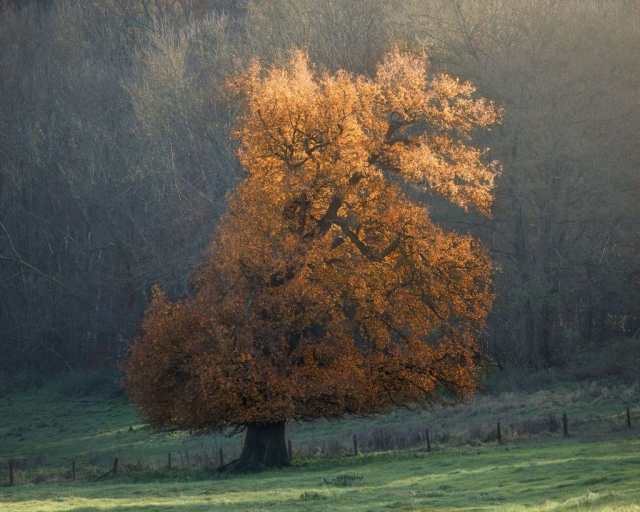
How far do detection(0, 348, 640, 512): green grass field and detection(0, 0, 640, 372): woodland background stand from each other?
656 cm

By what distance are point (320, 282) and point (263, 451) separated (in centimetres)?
682

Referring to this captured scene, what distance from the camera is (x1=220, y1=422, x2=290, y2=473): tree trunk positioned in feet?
104

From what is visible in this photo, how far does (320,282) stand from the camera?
29906 mm

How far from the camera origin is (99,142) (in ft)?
225

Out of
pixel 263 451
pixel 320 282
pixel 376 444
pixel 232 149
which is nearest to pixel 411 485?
pixel 320 282

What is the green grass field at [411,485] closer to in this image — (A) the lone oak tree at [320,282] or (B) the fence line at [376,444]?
(B) the fence line at [376,444]

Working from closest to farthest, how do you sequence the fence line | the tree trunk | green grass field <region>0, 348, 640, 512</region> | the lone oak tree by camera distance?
1. green grass field <region>0, 348, 640, 512</region>
2. the lone oak tree
3. the tree trunk
4. the fence line

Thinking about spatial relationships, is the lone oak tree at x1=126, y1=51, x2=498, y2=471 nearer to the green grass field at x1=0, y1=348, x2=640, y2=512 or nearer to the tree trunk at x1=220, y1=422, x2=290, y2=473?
the tree trunk at x1=220, y1=422, x2=290, y2=473

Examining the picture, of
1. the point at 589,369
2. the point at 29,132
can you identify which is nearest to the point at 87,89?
the point at 29,132

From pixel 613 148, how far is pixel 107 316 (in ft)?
139

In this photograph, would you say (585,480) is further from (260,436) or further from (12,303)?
(12,303)

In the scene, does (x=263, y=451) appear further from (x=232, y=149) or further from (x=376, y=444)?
(x=232, y=149)

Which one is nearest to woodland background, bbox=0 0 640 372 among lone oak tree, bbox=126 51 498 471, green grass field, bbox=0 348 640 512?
green grass field, bbox=0 348 640 512

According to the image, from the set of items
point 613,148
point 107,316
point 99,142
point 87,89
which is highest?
point 87,89
